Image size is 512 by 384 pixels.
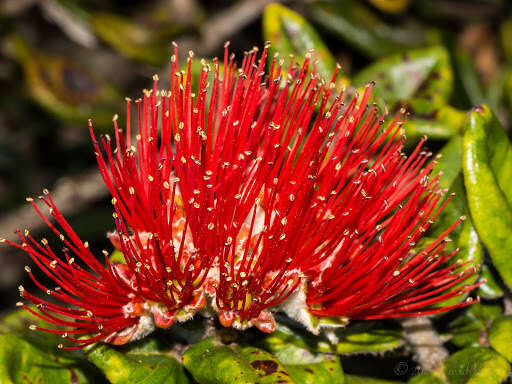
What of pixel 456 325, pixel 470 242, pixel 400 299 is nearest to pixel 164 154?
pixel 400 299

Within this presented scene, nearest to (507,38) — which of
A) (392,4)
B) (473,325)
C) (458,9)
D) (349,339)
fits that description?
(458,9)

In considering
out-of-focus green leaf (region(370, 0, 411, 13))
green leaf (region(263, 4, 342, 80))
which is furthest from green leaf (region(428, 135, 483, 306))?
out-of-focus green leaf (region(370, 0, 411, 13))

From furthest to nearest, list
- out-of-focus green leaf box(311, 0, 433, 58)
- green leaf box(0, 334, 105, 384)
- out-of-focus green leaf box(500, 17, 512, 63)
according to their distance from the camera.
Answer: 1. out-of-focus green leaf box(500, 17, 512, 63)
2. out-of-focus green leaf box(311, 0, 433, 58)
3. green leaf box(0, 334, 105, 384)

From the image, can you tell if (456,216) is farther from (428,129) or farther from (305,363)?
(305,363)

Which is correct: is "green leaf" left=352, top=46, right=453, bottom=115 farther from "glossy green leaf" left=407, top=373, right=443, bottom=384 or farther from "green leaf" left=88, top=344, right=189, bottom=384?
"green leaf" left=88, top=344, right=189, bottom=384

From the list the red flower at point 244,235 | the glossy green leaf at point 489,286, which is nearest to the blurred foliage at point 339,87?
the glossy green leaf at point 489,286

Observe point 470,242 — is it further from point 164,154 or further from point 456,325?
point 164,154
